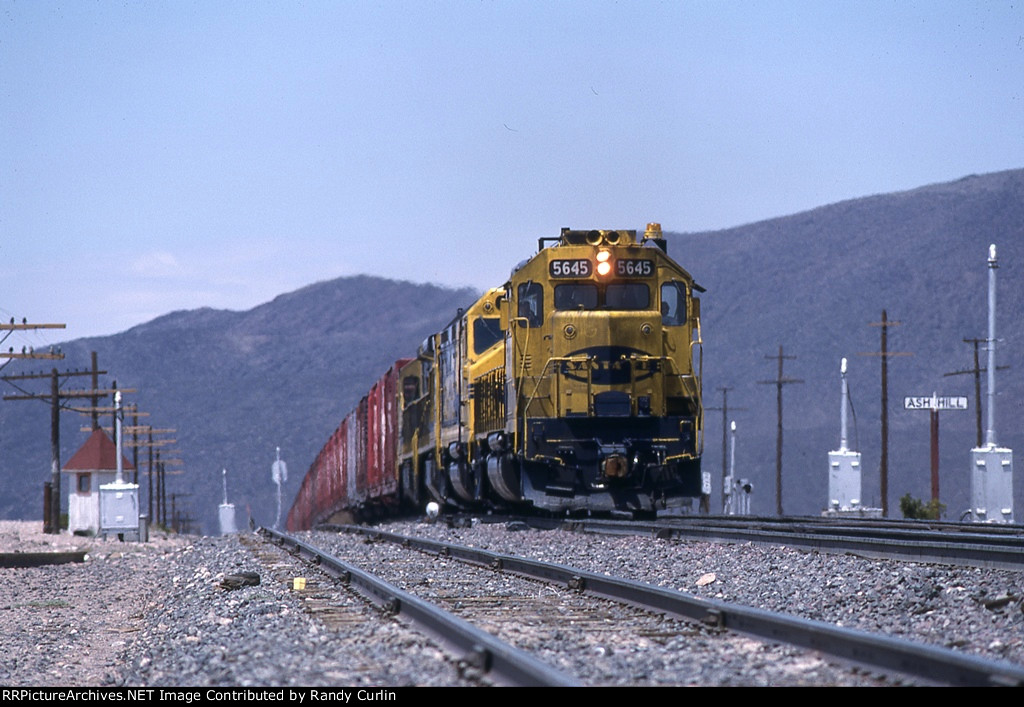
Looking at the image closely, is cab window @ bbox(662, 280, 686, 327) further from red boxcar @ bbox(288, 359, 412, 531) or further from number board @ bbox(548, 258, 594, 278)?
red boxcar @ bbox(288, 359, 412, 531)

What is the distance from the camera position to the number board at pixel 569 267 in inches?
722

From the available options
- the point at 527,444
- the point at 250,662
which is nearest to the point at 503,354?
the point at 527,444

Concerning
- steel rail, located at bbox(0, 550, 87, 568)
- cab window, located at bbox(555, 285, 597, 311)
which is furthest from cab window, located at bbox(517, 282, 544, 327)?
steel rail, located at bbox(0, 550, 87, 568)

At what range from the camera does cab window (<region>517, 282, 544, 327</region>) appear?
18359 mm

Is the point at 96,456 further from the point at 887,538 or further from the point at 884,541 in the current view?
the point at 884,541

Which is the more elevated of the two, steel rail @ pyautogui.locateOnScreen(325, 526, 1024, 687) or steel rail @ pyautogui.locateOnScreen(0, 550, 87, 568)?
steel rail @ pyautogui.locateOnScreen(325, 526, 1024, 687)

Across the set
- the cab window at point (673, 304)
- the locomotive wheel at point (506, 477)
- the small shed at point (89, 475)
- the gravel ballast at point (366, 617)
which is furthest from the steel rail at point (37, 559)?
the small shed at point (89, 475)

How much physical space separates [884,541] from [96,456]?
4647 centimetres

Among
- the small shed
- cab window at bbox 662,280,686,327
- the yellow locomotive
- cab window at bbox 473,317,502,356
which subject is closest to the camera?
the yellow locomotive

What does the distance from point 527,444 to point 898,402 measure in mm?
184257

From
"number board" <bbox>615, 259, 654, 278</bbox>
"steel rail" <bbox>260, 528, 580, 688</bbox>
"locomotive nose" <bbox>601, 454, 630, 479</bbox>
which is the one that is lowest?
"steel rail" <bbox>260, 528, 580, 688</bbox>

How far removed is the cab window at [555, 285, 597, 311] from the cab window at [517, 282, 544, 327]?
0.23 m

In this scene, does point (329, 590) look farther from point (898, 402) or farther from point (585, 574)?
point (898, 402)
